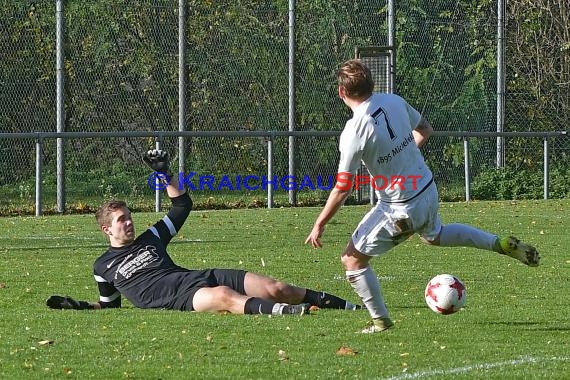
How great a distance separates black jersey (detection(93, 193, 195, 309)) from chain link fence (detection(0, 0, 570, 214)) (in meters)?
11.0

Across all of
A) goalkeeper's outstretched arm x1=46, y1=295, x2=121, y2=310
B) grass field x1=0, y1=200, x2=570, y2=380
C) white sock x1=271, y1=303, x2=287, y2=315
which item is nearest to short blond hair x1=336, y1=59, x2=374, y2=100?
grass field x1=0, y1=200, x2=570, y2=380

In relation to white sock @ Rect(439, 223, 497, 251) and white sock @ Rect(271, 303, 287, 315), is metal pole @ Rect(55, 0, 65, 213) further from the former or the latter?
white sock @ Rect(439, 223, 497, 251)

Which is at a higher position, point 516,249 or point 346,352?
point 516,249

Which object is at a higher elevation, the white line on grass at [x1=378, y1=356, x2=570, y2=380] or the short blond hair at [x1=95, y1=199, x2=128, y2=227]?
the short blond hair at [x1=95, y1=199, x2=128, y2=227]

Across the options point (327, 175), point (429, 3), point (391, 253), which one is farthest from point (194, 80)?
point (391, 253)

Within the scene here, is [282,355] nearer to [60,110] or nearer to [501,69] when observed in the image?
[60,110]

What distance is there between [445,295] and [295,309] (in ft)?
3.78

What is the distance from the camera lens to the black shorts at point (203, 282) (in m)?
9.62

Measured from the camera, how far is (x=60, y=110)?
2094cm

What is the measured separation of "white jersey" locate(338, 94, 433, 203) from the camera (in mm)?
8211

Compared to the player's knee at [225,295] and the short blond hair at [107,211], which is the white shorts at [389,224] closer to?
the player's knee at [225,295]

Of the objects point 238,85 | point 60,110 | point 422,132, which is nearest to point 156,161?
point 422,132

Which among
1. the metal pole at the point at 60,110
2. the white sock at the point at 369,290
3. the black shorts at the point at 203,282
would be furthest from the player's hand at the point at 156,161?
the metal pole at the point at 60,110

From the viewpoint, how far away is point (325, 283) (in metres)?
11.6
